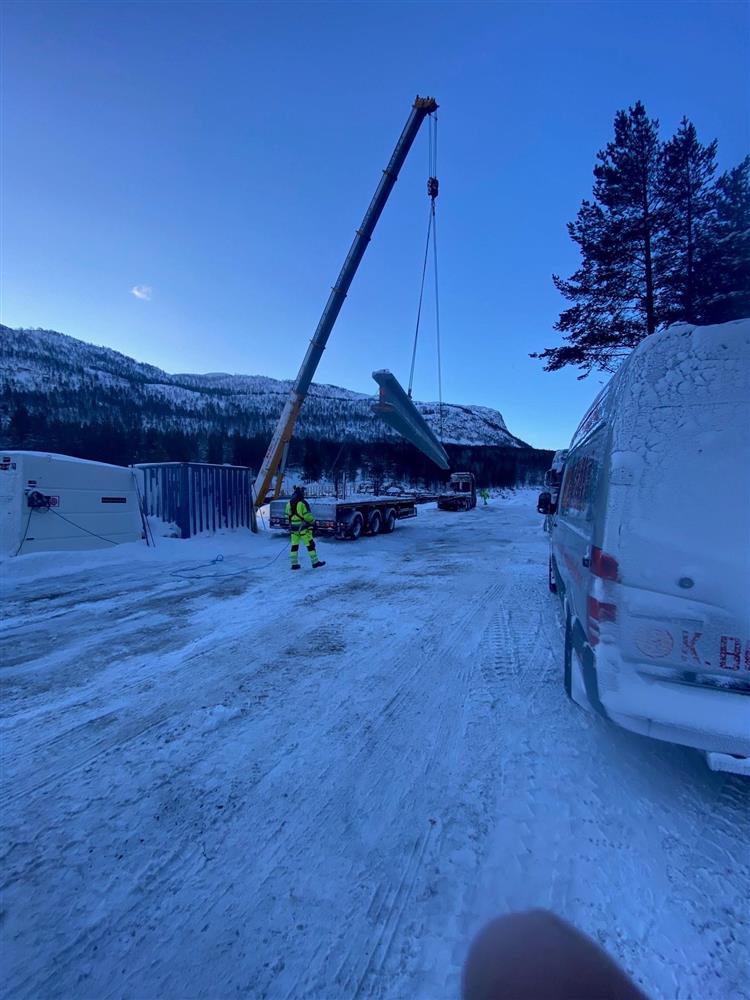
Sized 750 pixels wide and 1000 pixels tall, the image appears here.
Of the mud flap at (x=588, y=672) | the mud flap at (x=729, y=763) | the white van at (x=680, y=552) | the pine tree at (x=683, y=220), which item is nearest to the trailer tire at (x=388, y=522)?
the pine tree at (x=683, y=220)

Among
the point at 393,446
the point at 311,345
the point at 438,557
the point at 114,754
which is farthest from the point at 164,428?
the point at 114,754

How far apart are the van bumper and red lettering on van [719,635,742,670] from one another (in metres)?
0.14

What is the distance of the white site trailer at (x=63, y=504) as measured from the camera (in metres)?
9.43

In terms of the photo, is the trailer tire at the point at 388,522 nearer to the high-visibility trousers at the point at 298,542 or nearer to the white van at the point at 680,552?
the high-visibility trousers at the point at 298,542

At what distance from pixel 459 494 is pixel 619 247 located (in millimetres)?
18633

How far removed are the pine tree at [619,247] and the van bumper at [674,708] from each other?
1562 centimetres

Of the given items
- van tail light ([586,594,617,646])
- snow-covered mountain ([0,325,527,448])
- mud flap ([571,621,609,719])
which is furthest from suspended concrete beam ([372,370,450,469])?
snow-covered mountain ([0,325,527,448])

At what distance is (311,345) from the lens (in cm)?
1564

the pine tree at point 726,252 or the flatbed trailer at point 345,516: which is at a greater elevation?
the pine tree at point 726,252

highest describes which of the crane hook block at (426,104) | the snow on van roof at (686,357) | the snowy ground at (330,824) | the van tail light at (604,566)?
the crane hook block at (426,104)

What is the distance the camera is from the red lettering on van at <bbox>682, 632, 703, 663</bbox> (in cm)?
234

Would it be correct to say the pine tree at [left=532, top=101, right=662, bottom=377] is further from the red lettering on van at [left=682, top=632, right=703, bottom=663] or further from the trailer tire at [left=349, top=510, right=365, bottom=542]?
the red lettering on van at [left=682, top=632, right=703, bottom=663]

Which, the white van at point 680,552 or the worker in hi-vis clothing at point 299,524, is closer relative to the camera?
the white van at point 680,552

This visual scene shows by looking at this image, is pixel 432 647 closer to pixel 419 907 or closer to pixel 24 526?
pixel 419 907
